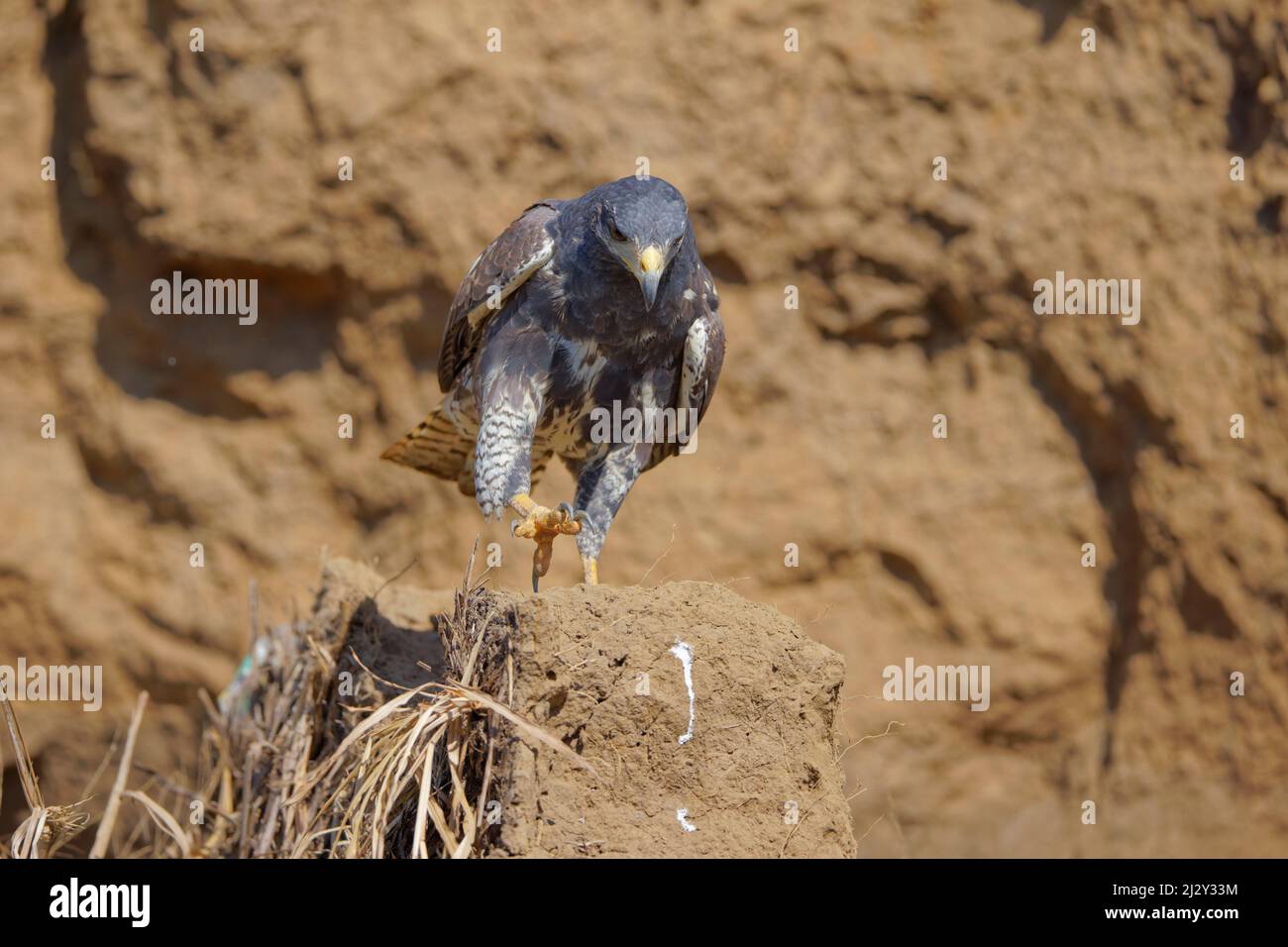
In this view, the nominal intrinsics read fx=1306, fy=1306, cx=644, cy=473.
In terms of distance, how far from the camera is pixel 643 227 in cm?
430

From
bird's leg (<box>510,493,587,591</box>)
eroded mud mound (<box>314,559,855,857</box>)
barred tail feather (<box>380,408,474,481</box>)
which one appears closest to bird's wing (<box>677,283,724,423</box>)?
bird's leg (<box>510,493,587,591</box>)

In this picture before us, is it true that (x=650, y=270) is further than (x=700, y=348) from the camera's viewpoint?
No

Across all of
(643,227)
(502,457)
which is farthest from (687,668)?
(643,227)

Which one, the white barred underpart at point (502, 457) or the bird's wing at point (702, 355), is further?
the bird's wing at point (702, 355)

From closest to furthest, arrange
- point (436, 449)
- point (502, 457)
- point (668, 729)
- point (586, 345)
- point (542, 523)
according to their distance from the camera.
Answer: point (668, 729) → point (542, 523) → point (502, 457) → point (586, 345) → point (436, 449)

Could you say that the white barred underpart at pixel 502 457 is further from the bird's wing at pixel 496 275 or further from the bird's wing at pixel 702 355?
the bird's wing at pixel 702 355

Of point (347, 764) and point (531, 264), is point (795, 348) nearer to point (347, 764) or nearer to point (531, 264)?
point (531, 264)

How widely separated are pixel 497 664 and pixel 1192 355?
229 inches

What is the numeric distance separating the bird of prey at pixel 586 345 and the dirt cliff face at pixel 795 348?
9.53ft

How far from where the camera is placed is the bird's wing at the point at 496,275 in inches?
187

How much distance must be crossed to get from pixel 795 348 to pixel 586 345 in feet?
12.0

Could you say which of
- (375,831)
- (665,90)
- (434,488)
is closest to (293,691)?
(375,831)

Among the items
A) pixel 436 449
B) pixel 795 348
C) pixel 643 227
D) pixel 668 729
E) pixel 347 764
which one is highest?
pixel 795 348

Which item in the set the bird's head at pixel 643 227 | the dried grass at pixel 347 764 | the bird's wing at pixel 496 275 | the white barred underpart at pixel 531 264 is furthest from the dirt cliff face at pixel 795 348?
the bird's head at pixel 643 227
